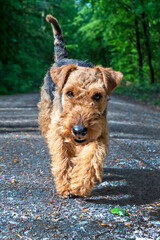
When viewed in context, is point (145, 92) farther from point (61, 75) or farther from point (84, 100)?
point (84, 100)

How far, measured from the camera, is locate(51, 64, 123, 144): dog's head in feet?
8.34

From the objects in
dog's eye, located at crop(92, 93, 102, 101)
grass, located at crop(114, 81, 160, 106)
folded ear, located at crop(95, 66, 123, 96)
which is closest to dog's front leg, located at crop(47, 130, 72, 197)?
dog's eye, located at crop(92, 93, 102, 101)

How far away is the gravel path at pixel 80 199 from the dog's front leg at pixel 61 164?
121mm

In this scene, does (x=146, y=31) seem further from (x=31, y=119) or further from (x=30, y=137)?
(x=30, y=137)

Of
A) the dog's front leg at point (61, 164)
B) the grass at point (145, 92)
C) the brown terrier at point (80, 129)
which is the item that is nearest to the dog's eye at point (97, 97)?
the brown terrier at point (80, 129)

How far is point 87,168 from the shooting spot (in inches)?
107

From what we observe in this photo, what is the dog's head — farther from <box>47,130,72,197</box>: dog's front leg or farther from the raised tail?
the raised tail

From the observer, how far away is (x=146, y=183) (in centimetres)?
331

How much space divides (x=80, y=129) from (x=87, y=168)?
1.55 ft

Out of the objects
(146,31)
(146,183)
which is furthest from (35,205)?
(146,31)

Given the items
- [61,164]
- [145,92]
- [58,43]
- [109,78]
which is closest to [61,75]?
[109,78]

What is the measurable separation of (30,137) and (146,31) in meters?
15.1

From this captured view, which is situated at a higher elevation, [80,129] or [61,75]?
[61,75]

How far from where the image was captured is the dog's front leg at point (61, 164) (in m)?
2.85
